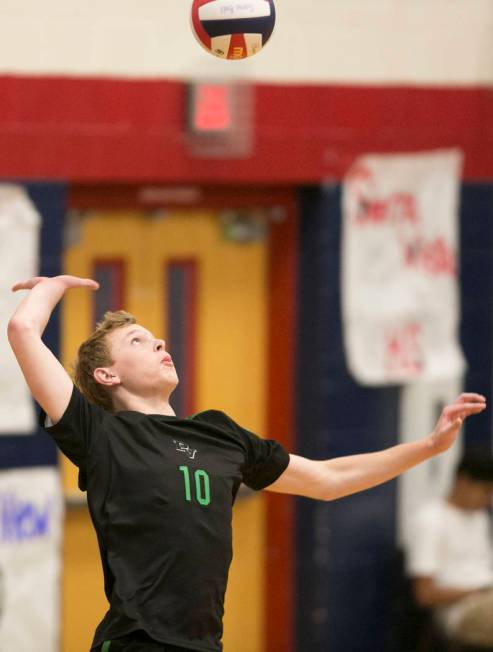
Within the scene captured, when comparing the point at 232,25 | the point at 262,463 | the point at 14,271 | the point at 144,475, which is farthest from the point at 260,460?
the point at 14,271

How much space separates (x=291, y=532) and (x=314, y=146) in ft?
5.70

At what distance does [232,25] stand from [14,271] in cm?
169

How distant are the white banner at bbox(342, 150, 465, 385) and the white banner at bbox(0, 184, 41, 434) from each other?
1425 mm

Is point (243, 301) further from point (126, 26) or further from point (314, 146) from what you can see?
point (126, 26)

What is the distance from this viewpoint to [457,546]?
5.89 m

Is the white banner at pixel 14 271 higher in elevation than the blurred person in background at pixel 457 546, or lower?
higher

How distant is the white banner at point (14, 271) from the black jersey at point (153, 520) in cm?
233

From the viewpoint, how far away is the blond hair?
343cm

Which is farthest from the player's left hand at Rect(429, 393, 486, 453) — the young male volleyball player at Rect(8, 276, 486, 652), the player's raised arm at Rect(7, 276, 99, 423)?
the player's raised arm at Rect(7, 276, 99, 423)

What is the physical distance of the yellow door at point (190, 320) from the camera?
5.95m

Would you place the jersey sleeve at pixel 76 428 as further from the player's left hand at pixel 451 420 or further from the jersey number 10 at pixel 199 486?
the player's left hand at pixel 451 420

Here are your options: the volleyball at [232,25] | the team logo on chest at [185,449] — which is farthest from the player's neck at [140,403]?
the volleyball at [232,25]

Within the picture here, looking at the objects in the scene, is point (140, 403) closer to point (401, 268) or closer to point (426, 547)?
point (426, 547)

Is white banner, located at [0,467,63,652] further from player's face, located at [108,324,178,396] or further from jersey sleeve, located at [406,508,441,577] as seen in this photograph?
player's face, located at [108,324,178,396]
